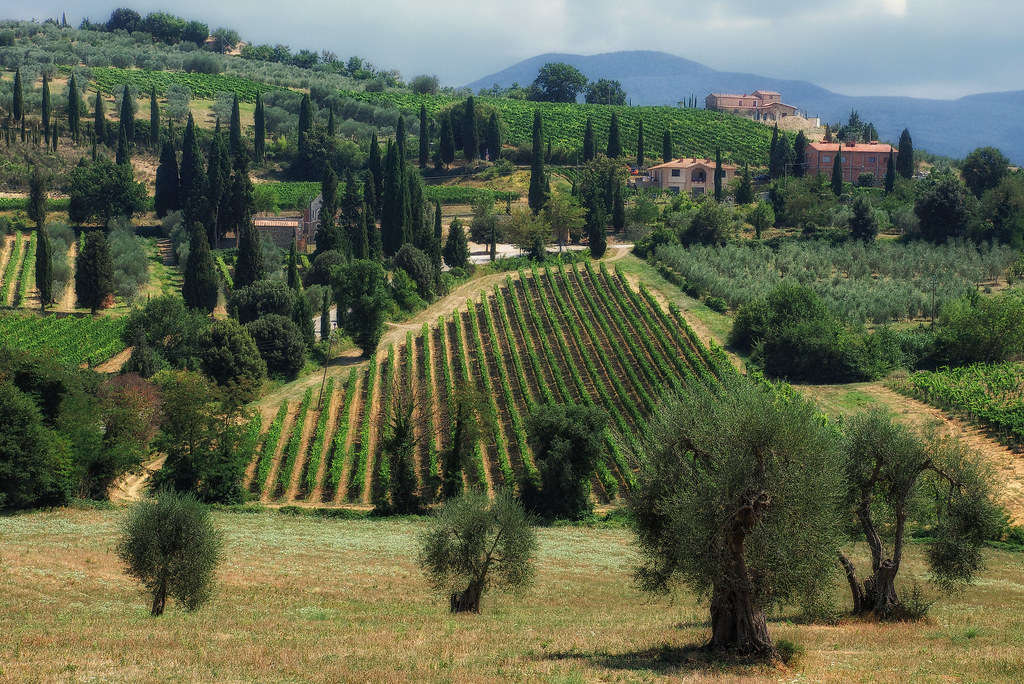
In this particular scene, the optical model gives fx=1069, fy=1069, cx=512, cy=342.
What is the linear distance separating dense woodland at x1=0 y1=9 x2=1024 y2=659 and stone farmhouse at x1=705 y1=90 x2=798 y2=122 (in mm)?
44885

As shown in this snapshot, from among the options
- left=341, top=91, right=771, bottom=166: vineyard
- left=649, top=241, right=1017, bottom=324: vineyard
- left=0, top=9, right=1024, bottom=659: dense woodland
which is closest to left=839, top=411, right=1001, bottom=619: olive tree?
left=0, top=9, right=1024, bottom=659: dense woodland

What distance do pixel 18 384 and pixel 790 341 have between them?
4161 centimetres

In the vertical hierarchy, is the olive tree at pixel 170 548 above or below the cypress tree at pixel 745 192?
below

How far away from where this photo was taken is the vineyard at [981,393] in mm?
52281

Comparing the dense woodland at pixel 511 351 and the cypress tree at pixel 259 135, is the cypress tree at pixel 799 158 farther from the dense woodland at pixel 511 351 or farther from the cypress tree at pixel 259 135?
the cypress tree at pixel 259 135

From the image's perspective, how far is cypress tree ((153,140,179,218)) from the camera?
323 ft

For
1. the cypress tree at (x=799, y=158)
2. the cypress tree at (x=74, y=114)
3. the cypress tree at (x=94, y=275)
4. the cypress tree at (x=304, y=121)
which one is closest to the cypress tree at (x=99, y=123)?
the cypress tree at (x=74, y=114)

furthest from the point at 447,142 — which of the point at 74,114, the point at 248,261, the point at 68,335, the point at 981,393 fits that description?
the point at 981,393

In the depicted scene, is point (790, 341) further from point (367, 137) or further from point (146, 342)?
point (367, 137)

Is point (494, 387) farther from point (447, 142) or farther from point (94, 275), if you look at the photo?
point (447, 142)

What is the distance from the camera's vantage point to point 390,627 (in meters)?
26.9

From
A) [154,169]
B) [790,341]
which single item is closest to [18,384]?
[790,341]

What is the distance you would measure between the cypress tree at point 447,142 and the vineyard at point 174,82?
35.6m

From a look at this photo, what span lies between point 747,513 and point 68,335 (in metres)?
59.3
